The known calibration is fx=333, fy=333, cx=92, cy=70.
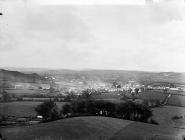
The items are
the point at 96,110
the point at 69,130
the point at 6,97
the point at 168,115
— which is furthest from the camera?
the point at 96,110

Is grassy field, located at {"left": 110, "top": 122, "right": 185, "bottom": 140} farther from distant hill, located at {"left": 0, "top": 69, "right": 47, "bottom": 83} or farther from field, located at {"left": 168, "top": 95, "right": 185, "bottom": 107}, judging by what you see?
distant hill, located at {"left": 0, "top": 69, "right": 47, "bottom": 83}

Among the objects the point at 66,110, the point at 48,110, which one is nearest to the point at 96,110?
the point at 66,110

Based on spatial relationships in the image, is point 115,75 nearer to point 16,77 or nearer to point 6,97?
point 16,77

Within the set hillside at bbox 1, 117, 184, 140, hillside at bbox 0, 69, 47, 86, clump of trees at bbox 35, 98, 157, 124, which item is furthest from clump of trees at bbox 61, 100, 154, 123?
hillside at bbox 0, 69, 47, 86

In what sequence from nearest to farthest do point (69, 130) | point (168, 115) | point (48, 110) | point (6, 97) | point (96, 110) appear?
point (69, 130)
point (6, 97)
point (48, 110)
point (168, 115)
point (96, 110)

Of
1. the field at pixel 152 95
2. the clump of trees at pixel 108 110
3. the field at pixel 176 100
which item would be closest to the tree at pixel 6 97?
the clump of trees at pixel 108 110

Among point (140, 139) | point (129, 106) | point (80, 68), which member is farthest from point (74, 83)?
point (140, 139)

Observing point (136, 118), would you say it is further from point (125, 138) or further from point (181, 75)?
point (181, 75)
